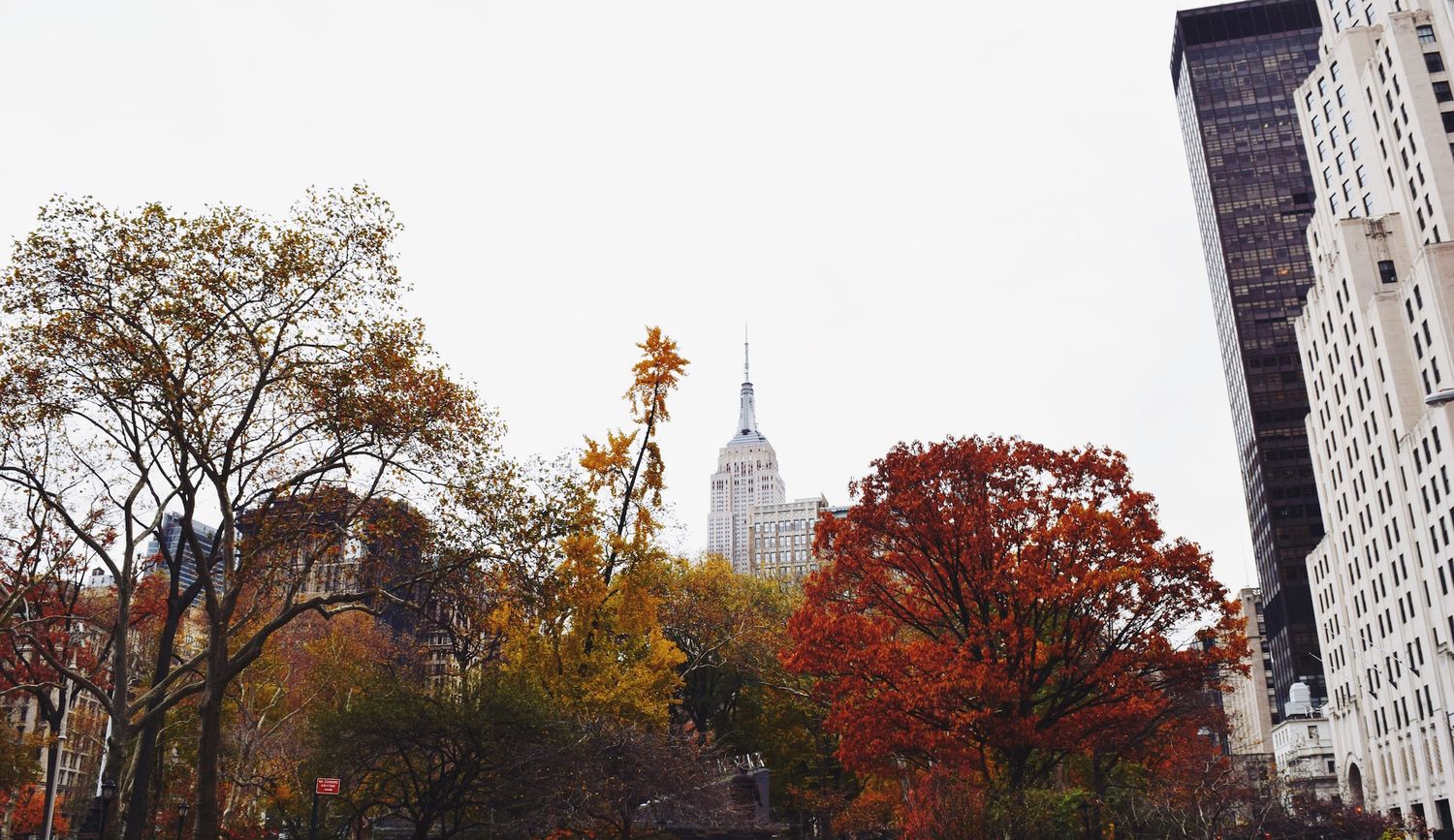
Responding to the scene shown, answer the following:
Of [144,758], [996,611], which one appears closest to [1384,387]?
[996,611]

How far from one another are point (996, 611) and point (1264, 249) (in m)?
135

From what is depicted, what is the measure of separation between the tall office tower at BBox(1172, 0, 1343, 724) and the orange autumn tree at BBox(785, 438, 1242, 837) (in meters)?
118

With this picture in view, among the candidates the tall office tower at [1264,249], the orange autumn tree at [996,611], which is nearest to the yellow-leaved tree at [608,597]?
the orange autumn tree at [996,611]

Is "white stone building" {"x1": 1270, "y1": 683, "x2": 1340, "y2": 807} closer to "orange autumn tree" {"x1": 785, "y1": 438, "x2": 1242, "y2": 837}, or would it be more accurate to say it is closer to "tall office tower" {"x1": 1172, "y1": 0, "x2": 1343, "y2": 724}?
"tall office tower" {"x1": 1172, "y1": 0, "x2": 1343, "y2": 724}

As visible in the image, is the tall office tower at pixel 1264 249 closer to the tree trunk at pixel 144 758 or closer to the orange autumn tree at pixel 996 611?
the orange autumn tree at pixel 996 611

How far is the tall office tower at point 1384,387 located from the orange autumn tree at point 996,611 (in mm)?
48969

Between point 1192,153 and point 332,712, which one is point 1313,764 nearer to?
point 1192,153

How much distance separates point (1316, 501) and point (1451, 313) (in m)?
72.8

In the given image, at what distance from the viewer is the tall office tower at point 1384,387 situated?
225 feet

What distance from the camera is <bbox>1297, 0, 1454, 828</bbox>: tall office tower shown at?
225ft

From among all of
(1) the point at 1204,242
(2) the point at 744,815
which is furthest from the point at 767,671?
(1) the point at 1204,242

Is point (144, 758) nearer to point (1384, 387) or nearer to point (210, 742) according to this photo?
point (210, 742)

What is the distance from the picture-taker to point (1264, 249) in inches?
5645

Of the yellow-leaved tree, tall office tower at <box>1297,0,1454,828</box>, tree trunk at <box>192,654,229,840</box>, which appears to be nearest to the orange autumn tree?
the yellow-leaved tree
